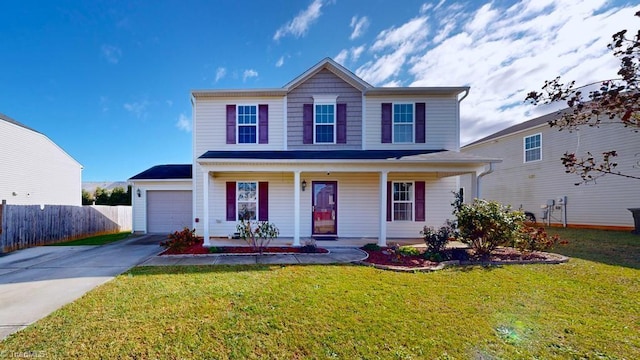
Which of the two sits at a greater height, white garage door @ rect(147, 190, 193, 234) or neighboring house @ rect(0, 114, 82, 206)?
neighboring house @ rect(0, 114, 82, 206)

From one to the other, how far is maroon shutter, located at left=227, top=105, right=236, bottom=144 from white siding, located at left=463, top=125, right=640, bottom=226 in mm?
16490

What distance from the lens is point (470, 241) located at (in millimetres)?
6758

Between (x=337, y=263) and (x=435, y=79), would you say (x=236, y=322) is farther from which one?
(x=435, y=79)

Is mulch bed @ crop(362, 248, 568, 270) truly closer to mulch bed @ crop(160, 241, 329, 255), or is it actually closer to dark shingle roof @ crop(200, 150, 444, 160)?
mulch bed @ crop(160, 241, 329, 255)

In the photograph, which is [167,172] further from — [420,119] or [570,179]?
[570,179]

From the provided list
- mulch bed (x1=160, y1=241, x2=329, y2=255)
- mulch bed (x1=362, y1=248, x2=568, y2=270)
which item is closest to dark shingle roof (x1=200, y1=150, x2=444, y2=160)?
mulch bed (x1=160, y1=241, x2=329, y2=255)

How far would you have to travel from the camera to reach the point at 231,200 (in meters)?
9.62

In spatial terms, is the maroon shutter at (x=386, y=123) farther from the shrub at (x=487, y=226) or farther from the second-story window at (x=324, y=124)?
the shrub at (x=487, y=226)

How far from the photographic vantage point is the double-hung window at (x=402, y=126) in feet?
31.8

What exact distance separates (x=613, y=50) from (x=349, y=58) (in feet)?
30.8

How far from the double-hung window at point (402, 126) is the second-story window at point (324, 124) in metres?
2.51

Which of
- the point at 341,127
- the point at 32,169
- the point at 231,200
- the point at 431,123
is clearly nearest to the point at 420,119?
the point at 431,123

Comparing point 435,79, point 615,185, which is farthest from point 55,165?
point 615,185

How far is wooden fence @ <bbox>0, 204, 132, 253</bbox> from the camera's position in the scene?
8.19 m
